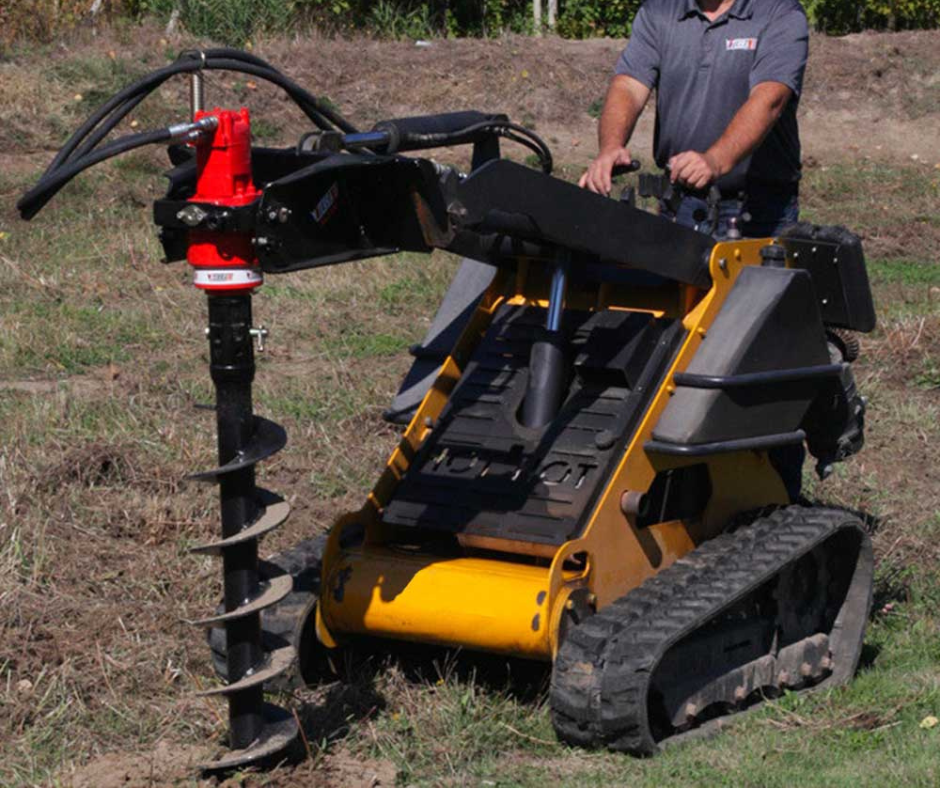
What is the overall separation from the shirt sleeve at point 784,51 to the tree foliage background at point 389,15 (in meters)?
13.2

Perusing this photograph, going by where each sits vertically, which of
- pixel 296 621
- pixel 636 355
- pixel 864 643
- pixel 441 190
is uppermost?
pixel 441 190

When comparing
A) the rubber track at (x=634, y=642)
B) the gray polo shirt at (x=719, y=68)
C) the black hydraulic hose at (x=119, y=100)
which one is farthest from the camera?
the gray polo shirt at (x=719, y=68)

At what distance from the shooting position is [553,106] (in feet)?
58.0

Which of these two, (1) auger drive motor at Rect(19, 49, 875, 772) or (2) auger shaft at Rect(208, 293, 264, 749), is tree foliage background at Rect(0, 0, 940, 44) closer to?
(1) auger drive motor at Rect(19, 49, 875, 772)

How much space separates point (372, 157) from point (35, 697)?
2.00 m

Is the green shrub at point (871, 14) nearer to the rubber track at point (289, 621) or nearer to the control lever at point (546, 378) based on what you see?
the control lever at point (546, 378)

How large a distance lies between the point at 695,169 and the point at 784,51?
62 centimetres

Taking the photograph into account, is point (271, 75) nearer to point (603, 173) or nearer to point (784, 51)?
point (603, 173)

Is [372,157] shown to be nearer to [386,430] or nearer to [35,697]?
[35,697]

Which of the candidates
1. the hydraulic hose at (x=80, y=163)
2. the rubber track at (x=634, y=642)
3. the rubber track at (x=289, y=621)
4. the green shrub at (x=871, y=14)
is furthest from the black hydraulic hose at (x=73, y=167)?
the green shrub at (x=871, y=14)

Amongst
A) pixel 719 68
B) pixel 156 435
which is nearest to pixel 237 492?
pixel 719 68

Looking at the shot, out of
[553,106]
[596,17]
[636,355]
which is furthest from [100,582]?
[596,17]

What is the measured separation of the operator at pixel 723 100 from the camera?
5.54 m

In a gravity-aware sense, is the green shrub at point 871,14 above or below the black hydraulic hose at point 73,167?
below
